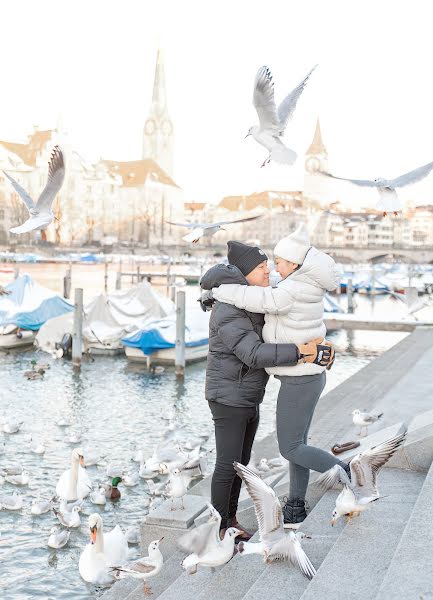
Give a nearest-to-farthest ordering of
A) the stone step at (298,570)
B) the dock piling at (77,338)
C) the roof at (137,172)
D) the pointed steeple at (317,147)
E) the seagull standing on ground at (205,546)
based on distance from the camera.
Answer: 1. the stone step at (298,570)
2. the seagull standing on ground at (205,546)
3. the dock piling at (77,338)
4. the roof at (137,172)
5. the pointed steeple at (317,147)

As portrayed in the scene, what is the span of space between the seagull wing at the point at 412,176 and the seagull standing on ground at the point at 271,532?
5349 millimetres

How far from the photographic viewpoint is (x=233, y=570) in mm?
4047

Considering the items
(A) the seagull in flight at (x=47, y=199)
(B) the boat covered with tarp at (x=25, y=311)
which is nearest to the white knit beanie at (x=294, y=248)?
(A) the seagull in flight at (x=47, y=199)

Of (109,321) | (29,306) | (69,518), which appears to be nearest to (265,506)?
(69,518)

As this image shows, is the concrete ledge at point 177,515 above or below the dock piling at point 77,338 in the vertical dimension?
above

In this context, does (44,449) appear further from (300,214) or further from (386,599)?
(300,214)

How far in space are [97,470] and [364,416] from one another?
156 inches

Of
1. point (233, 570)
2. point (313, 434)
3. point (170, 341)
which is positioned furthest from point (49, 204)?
point (170, 341)

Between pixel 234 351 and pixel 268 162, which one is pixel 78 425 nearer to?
pixel 268 162

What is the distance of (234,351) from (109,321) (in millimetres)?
17689

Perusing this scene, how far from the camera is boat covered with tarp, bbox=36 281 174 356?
20.6 m

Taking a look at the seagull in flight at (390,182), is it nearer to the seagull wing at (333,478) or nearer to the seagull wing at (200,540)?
the seagull wing at (333,478)

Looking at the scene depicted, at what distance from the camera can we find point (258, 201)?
516 ft

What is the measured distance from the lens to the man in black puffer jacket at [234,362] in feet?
13.8
